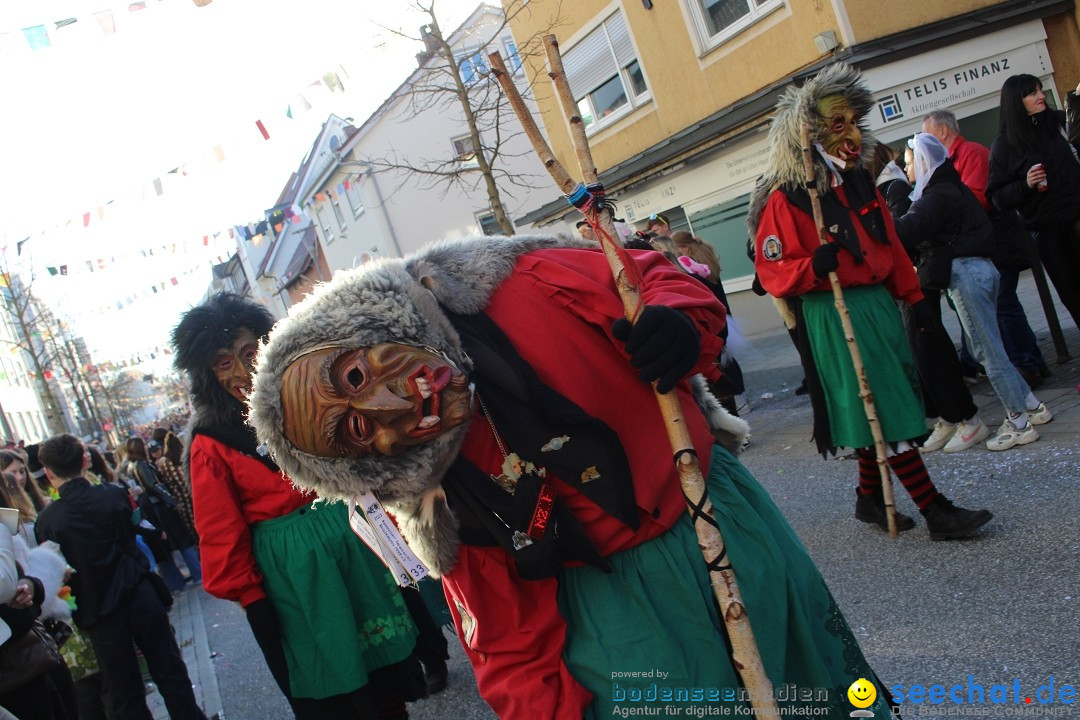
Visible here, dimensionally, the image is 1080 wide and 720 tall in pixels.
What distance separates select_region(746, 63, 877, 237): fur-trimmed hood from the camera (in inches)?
162

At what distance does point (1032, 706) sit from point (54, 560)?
4388mm

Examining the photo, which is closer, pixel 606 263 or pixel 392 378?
pixel 392 378

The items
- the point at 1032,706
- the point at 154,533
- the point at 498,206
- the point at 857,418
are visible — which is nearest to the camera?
the point at 1032,706

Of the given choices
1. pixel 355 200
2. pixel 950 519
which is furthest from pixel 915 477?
pixel 355 200

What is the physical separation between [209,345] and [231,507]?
0.72 metres

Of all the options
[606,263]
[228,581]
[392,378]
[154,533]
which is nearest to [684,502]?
[606,263]

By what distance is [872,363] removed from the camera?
4.21m

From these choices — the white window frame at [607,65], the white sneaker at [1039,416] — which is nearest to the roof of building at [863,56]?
the white window frame at [607,65]

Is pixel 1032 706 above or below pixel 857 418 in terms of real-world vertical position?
below

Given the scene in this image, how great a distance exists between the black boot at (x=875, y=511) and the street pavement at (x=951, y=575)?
7cm

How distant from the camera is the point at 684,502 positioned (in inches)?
79.0

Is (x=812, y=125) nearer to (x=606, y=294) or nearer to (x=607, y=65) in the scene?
(x=606, y=294)

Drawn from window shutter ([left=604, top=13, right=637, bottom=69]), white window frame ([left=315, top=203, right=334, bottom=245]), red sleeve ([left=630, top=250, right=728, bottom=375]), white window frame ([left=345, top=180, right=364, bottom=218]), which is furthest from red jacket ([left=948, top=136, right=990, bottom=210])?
white window frame ([left=315, top=203, right=334, bottom=245])

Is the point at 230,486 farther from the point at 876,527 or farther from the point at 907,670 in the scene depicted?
the point at 876,527
